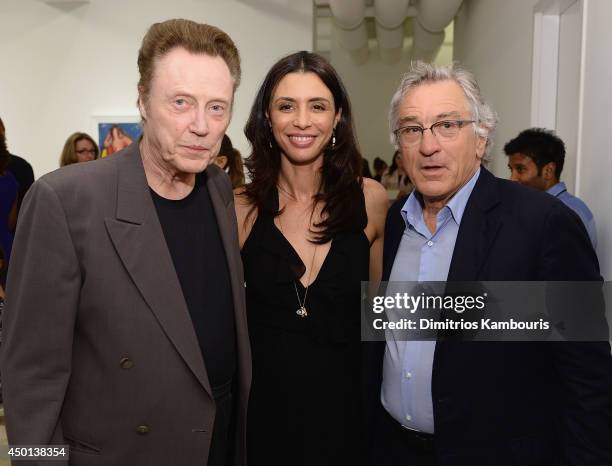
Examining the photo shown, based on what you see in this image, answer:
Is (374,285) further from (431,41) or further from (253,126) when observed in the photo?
(431,41)

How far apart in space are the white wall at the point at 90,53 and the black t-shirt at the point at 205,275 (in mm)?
5125

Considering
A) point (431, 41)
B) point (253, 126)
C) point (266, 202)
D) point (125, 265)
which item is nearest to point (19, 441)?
point (125, 265)

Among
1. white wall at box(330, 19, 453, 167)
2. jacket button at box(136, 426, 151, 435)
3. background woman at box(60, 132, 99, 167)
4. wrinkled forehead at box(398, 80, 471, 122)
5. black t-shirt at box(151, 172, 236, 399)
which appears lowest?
jacket button at box(136, 426, 151, 435)

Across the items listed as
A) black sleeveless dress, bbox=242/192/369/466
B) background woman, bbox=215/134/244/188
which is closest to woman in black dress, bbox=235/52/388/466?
black sleeveless dress, bbox=242/192/369/466

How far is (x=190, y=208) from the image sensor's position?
1593 mm

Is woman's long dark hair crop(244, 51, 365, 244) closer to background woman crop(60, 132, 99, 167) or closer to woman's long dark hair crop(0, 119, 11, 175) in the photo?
woman's long dark hair crop(0, 119, 11, 175)

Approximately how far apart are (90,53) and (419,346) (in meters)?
6.41

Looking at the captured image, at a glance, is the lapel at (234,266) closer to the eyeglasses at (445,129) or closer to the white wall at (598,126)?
the eyeglasses at (445,129)

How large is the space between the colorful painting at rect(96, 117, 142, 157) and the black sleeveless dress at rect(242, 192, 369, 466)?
17.3 feet

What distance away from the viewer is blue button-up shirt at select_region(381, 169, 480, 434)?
161 cm

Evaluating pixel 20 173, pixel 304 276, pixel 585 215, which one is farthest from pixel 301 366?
pixel 20 173

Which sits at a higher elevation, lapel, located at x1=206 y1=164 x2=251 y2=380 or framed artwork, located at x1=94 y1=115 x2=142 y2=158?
framed artwork, located at x1=94 y1=115 x2=142 y2=158

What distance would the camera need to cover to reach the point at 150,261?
1.37 meters

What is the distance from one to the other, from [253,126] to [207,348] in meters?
1.07
